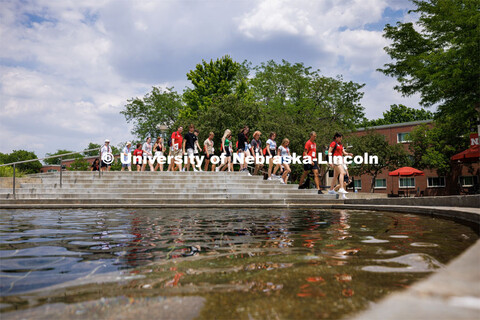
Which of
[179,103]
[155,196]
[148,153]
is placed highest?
[179,103]

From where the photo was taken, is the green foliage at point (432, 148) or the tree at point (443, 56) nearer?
the tree at point (443, 56)

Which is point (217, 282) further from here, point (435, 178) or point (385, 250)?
point (435, 178)

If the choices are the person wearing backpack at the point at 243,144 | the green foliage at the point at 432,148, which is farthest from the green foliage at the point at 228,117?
the green foliage at the point at 432,148

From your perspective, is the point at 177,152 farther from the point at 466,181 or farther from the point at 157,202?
the point at 466,181

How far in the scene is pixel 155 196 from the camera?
13648 mm

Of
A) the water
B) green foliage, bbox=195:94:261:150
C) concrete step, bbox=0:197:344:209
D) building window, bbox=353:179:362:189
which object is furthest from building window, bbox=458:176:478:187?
the water

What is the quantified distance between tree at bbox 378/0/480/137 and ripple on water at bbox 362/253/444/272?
12.6 meters

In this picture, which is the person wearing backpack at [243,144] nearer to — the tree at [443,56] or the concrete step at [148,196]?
the concrete step at [148,196]

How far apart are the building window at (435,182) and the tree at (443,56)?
28.3m

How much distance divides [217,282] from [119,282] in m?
0.66

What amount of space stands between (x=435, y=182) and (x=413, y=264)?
45.9 m

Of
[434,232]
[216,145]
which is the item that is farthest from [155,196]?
[216,145]

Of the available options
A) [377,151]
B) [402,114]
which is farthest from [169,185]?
[402,114]

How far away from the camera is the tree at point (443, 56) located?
14.1 m
